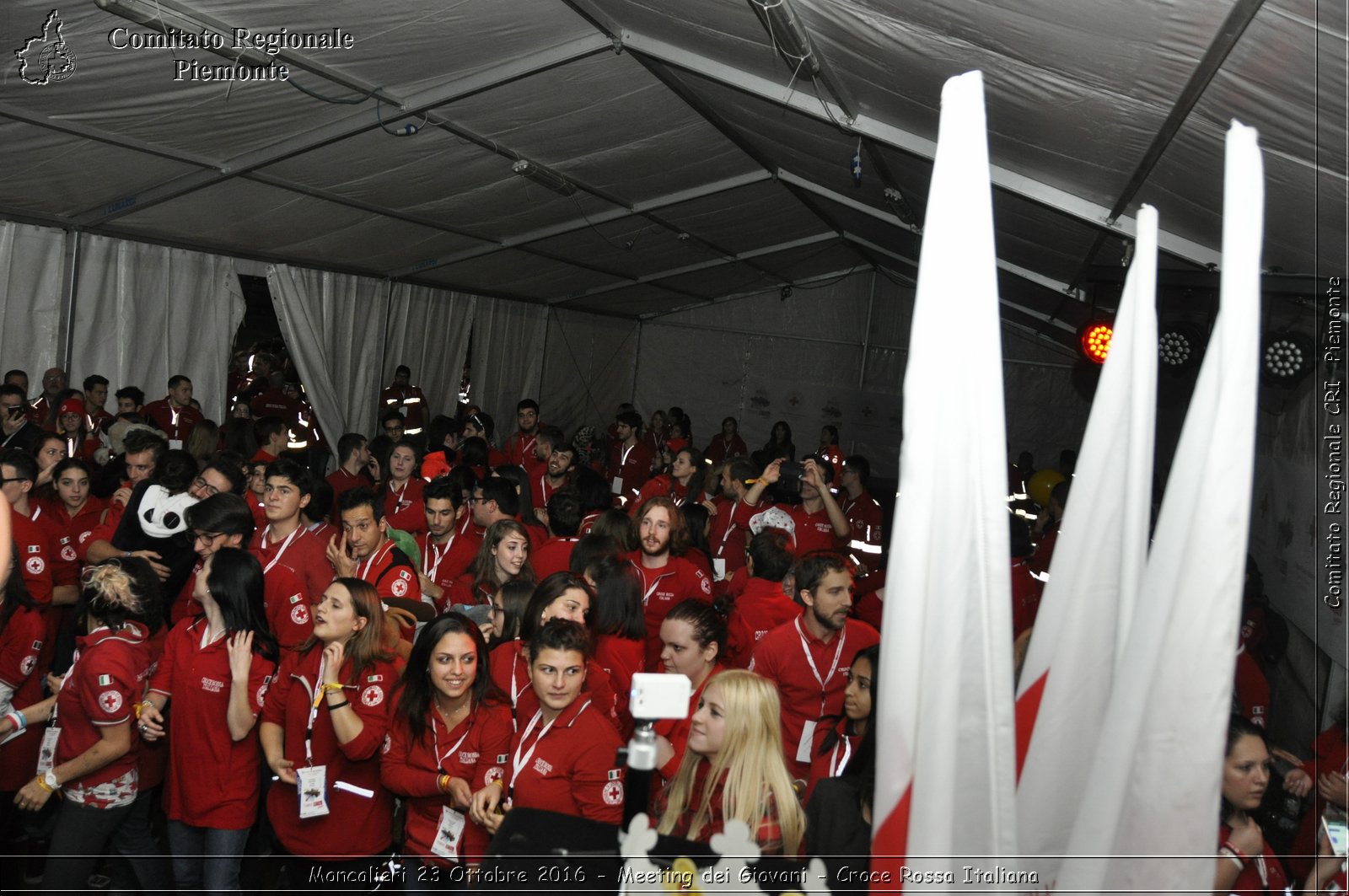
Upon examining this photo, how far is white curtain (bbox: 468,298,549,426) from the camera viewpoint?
1318 cm

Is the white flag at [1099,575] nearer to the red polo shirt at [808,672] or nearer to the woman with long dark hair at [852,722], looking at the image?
the woman with long dark hair at [852,722]

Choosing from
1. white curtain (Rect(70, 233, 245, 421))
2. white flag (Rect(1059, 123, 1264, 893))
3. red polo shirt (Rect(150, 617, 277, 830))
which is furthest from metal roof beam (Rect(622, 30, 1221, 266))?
white curtain (Rect(70, 233, 245, 421))

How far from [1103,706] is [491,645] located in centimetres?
260

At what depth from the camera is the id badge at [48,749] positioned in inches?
126

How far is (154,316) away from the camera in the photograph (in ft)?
28.2

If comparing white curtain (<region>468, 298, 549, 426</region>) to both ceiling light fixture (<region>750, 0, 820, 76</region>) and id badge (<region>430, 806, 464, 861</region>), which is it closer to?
ceiling light fixture (<region>750, 0, 820, 76</region>)

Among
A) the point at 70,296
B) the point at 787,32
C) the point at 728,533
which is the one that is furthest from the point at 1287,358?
the point at 70,296

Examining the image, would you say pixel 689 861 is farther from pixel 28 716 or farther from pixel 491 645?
pixel 28 716

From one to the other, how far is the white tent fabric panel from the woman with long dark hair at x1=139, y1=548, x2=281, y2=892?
38.3ft

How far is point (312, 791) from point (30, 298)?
20.4ft

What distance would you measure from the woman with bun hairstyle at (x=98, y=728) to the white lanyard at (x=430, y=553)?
1.87m

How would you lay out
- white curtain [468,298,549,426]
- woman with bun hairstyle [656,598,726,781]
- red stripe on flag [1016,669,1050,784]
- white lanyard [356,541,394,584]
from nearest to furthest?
red stripe on flag [1016,669,1050,784]
woman with bun hairstyle [656,598,726,781]
white lanyard [356,541,394,584]
white curtain [468,298,549,426]

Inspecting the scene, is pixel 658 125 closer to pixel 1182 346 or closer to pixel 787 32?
pixel 787 32

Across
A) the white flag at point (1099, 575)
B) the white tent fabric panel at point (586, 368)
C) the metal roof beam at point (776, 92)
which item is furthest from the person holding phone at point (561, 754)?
the white tent fabric panel at point (586, 368)
